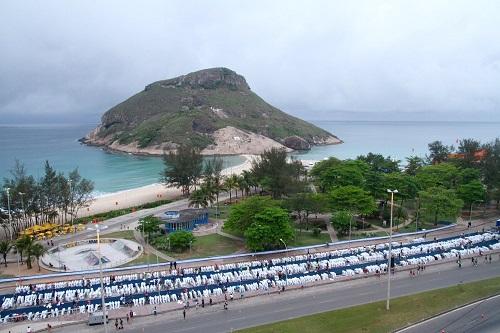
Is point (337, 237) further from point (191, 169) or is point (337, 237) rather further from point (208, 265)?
point (191, 169)

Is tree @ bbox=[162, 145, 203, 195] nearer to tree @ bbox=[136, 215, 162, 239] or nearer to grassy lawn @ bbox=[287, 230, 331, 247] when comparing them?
tree @ bbox=[136, 215, 162, 239]

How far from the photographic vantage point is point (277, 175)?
7281cm

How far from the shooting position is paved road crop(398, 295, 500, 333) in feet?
94.2

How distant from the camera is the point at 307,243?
174 feet

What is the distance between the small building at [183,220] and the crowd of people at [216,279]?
13.8 m

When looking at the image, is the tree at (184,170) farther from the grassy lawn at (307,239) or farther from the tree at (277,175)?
the grassy lawn at (307,239)

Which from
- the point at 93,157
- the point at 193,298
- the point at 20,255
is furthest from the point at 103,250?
the point at 93,157

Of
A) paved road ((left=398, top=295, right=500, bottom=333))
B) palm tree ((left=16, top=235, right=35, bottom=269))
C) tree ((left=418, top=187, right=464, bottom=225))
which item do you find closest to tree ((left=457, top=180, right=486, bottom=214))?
tree ((left=418, top=187, right=464, bottom=225))

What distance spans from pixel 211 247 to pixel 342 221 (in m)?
18.0

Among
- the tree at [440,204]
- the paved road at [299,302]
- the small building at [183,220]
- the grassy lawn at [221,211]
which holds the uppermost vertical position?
the tree at [440,204]

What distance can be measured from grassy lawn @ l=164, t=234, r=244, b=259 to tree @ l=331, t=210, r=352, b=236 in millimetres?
13381

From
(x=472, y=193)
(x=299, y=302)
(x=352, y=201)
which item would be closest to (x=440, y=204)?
(x=472, y=193)

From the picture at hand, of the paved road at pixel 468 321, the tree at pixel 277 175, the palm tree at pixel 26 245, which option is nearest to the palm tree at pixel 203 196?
the tree at pixel 277 175

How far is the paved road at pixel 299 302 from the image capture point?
31.4 metres
